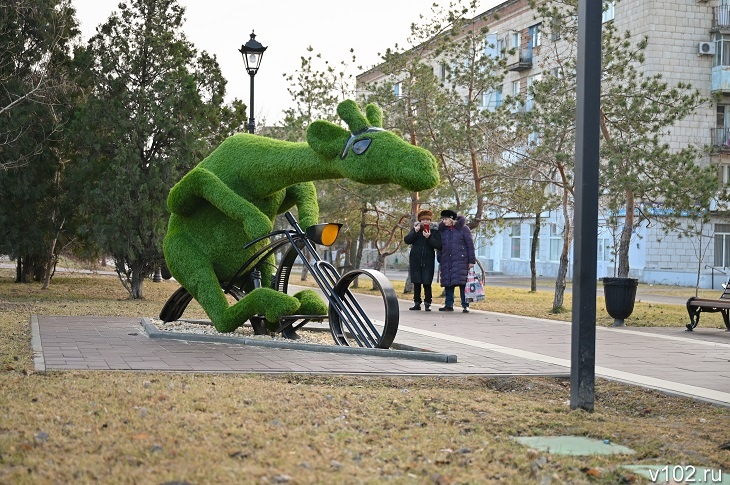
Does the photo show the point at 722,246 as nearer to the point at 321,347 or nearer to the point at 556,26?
the point at 556,26

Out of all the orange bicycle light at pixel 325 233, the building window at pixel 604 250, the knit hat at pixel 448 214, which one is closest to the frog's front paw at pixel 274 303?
the orange bicycle light at pixel 325 233

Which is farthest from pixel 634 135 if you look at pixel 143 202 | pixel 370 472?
pixel 370 472

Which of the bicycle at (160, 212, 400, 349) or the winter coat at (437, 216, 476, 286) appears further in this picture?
the winter coat at (437, 216, 476, 286)

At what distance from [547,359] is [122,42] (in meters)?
13.8

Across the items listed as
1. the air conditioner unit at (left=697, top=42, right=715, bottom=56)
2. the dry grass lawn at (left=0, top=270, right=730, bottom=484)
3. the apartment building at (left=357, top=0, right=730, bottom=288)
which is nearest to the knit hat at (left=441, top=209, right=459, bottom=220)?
the dry grass lawn at (left=0, top=270, right=730, bottom=484)

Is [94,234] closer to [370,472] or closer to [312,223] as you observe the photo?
[312,223]

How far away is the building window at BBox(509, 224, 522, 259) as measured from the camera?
5019 cm

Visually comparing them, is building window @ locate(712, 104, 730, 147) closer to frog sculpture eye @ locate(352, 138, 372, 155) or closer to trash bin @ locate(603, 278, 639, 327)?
trash bin @ locate(603, 278, 639, 327)

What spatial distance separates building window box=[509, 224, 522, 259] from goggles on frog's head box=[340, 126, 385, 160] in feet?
132

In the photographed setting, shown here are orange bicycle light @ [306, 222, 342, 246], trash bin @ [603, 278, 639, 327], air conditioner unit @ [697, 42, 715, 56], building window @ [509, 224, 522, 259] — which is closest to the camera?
orange bicycle light @ [306, 222, 342, 246]

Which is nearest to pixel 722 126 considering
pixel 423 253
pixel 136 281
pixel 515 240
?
pixel 515 240

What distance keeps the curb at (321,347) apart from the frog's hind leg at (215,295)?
40 centimetres

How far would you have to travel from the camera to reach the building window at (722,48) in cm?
3678

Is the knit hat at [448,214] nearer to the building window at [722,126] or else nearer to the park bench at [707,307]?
the park bench at [707,307]
